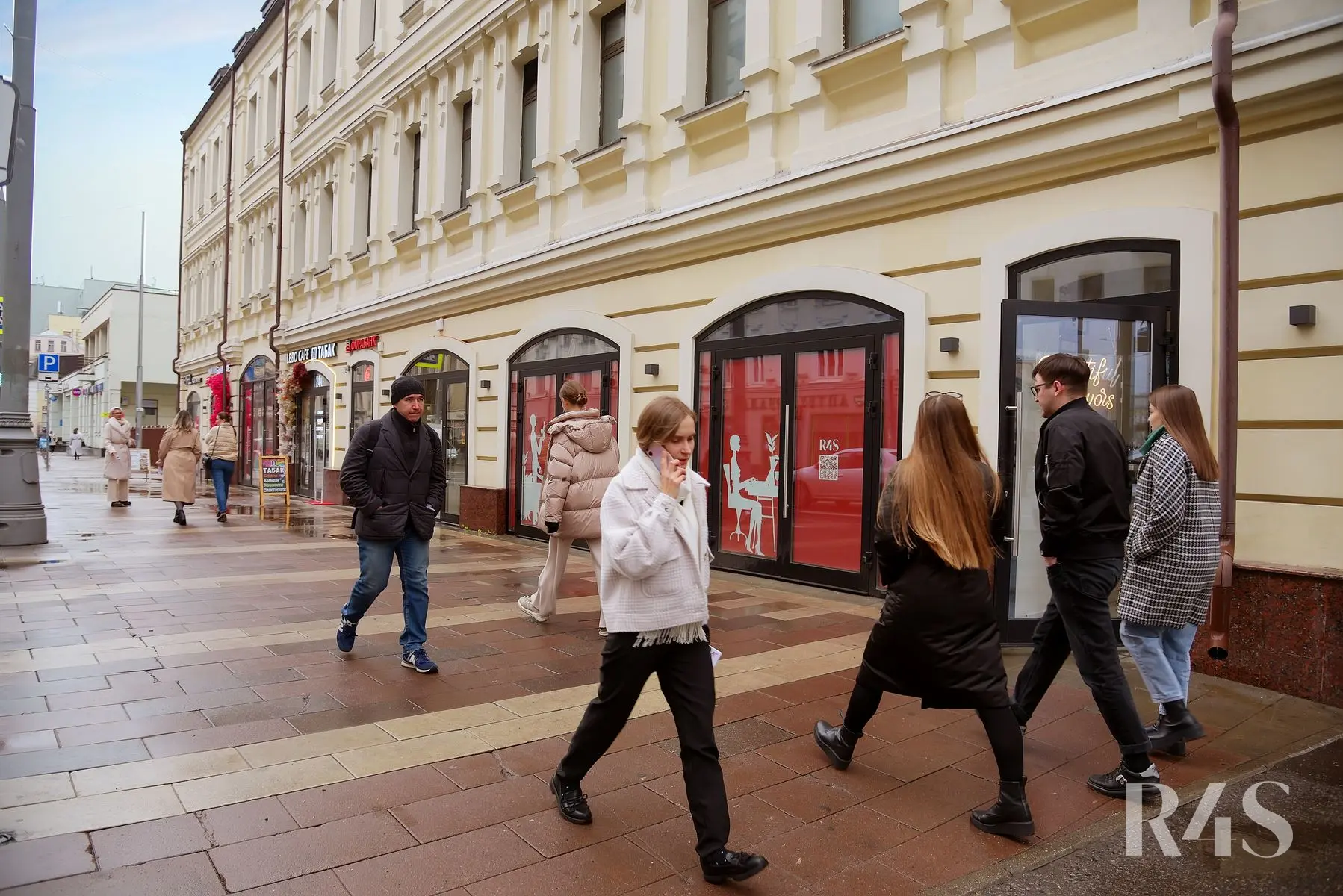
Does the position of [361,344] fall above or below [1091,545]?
above

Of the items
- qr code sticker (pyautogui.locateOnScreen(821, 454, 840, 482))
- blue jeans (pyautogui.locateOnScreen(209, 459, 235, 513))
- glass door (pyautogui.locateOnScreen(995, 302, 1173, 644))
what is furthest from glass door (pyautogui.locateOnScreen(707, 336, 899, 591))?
blue jeans (pyautogui.locateOnScreen(209, 459, 235, 513))

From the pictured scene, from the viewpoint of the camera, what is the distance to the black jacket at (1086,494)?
400cm

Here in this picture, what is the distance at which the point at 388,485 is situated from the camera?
5605mm

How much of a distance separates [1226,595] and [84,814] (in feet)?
19.6

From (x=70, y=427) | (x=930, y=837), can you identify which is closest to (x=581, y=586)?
(x=930, y=837)

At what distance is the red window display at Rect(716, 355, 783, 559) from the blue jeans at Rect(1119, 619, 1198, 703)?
198 inches

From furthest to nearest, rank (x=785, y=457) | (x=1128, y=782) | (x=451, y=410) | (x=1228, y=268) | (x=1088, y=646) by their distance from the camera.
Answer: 1. (x=451, y=410)
2. (x=785, y=457)
3. (x=1228, y=268)
4. (x=1088, y=646)
5. (x=1128, y=782)

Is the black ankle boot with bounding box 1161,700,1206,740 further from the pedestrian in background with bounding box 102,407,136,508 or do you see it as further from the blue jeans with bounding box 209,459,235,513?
the pedestrian in background with bounding box 102,407,136,508

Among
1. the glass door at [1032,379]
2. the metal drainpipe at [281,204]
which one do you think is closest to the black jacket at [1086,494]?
the glass door at [1032,379]

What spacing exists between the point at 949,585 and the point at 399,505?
3.52 meters

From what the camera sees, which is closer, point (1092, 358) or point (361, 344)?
point (1092, 358)

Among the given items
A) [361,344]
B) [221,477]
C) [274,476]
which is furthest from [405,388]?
[361,344]

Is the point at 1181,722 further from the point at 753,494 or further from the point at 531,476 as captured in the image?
the point at 531,476

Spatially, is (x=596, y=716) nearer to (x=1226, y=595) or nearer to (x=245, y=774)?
(x=245, y=774)
